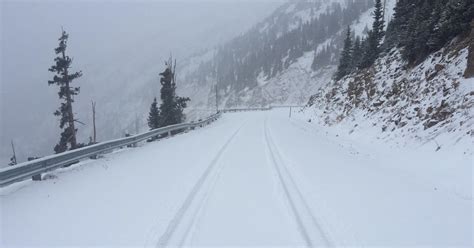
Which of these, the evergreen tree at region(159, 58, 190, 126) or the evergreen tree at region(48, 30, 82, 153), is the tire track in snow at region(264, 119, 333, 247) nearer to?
the evergreen tree at region(48, 30, 82, 153)

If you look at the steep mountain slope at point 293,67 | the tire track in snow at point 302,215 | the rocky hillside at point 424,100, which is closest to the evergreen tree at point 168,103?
the rocky hillside at point 424,100

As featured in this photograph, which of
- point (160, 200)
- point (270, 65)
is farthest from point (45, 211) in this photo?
point (270, 65)

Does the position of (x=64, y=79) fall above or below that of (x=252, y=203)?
above

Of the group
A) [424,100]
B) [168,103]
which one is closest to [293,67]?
[168,103]

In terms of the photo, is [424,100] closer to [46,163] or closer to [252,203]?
[252,203]

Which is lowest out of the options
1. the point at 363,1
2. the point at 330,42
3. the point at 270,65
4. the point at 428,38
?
the point at 428,38

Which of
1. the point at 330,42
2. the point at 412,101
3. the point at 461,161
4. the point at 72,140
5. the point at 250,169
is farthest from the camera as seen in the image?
the point at 330,42

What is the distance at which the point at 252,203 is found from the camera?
727 cm

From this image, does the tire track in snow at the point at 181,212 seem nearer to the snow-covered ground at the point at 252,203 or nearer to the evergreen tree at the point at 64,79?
the snow-covered ground at the point at 252,203

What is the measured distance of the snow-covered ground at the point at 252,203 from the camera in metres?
5.59

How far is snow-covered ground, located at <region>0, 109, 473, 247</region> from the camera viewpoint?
559 centimetres

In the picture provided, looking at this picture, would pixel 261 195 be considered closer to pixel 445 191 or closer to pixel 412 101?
pixel 445 191

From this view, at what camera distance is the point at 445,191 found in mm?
7727

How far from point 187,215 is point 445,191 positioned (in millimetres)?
6113
